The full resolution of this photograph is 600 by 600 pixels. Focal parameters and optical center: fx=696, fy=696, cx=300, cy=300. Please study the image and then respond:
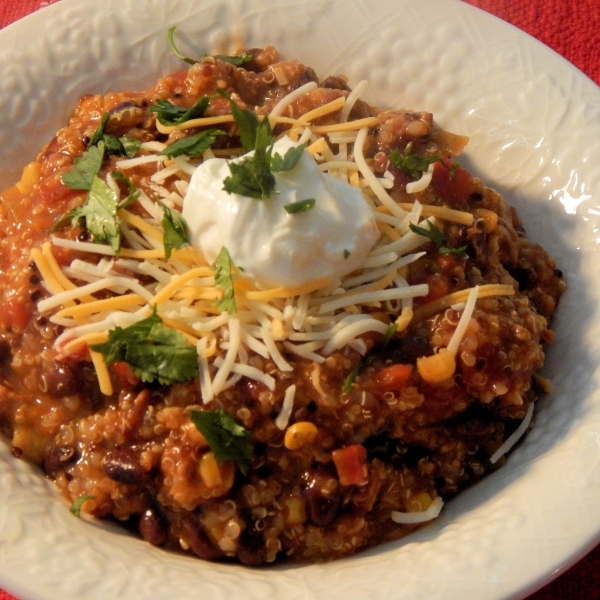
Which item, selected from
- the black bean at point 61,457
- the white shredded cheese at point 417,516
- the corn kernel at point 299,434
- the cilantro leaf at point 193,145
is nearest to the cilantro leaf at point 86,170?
the cilantro leaf at point 193,145

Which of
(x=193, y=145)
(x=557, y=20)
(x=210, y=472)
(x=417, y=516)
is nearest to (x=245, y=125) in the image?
(x=193, y=145)

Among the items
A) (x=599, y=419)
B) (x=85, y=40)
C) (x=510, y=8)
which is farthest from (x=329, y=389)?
(x=510, y=8)

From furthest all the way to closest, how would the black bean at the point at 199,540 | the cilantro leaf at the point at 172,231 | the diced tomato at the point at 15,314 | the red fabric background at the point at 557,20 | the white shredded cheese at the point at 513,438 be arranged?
1. the red fabric background at the point at 557,20
2. the white shredded cheese at the point at 513,438
3. the diced tomato at the point at 15,314
4. the cilantro leaf at the point at 172,231
5. the black bean at the point at 199,540

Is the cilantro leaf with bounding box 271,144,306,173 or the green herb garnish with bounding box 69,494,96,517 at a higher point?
the cilantro leaf with bounding box 271,144,306,173

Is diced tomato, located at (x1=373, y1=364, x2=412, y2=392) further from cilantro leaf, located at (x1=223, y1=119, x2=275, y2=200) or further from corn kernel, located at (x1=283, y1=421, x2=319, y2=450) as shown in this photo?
cilantro leaf, located at (x1=223, y1=119, x2=275, y2=200)

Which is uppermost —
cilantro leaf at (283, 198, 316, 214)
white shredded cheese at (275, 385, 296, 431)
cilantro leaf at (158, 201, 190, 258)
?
cilantro leaf at (158, 201, 190, 258)

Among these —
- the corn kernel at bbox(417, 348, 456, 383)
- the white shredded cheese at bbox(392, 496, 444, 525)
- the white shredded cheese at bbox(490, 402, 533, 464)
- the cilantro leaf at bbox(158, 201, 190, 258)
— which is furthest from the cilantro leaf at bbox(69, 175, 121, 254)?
the white shredded cheese at bbox(490, 402, 533, 464)

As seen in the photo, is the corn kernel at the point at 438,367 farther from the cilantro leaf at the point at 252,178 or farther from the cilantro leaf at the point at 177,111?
the cilantro leaf at the point at 177,111
